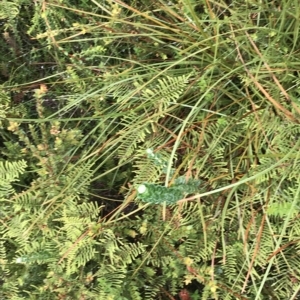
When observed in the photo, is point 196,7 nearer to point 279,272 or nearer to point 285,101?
point 285,101

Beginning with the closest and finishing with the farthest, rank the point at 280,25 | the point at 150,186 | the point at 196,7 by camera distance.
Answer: the point at 150,186, the point at 280,25, the point at 196,7

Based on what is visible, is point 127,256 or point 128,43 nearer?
point 127,256

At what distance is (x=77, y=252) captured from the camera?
863mm

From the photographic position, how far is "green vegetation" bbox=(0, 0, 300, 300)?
86 cm

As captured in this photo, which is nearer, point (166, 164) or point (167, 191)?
point (167, 191)

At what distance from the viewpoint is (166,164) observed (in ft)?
2.81

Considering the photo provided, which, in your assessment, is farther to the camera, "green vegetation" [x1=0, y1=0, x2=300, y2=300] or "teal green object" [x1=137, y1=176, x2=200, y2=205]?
"green vegetation" [x1=0, y1=0, x2=300, y2=300]

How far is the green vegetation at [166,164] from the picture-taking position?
0.86m

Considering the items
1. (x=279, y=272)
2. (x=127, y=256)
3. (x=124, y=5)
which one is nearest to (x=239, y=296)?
(x=279, y=272)

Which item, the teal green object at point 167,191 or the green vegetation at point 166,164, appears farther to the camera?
the green vegetation at point 166,164

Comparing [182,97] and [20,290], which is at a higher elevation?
[182,97]

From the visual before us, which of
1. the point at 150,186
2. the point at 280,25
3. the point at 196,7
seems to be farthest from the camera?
the point at 196,7

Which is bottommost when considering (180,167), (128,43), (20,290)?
(20,290)

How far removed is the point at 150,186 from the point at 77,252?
0.24m
